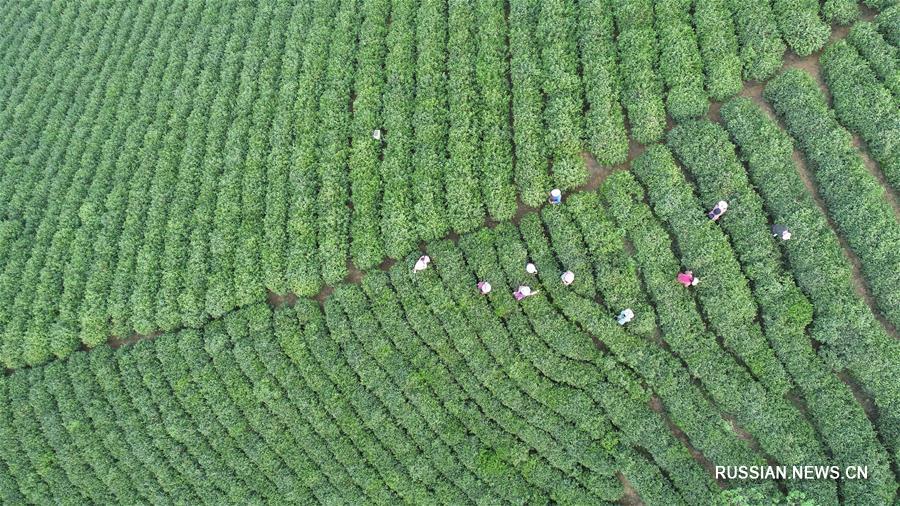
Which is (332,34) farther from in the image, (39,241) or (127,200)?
(39,241)

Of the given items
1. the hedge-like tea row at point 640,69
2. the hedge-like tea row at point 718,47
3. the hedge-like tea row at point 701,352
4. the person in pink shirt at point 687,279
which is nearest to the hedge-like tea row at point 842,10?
the hedge-like tea row at point 718,47

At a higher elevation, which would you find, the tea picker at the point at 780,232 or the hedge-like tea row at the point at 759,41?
the hedge-like tea row at the point at 759,41

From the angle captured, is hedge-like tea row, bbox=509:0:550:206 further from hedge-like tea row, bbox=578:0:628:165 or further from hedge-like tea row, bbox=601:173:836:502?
hedge-like tea row, bbox=601:173:836:502

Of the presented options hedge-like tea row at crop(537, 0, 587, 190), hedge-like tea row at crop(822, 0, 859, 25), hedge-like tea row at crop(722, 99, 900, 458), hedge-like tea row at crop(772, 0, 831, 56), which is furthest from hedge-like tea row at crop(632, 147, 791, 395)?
hedge-like tea row at crop(822, 0, 859, 25)

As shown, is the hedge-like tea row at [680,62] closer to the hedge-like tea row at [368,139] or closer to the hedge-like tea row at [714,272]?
the hedge-like tea row at [714,272]

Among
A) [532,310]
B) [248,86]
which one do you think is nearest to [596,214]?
[532,310]

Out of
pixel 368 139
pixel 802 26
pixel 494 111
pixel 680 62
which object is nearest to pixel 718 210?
Result: pixel 680 62

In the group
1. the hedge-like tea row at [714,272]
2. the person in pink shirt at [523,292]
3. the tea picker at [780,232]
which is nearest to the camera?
the tea picker at [780,232]
